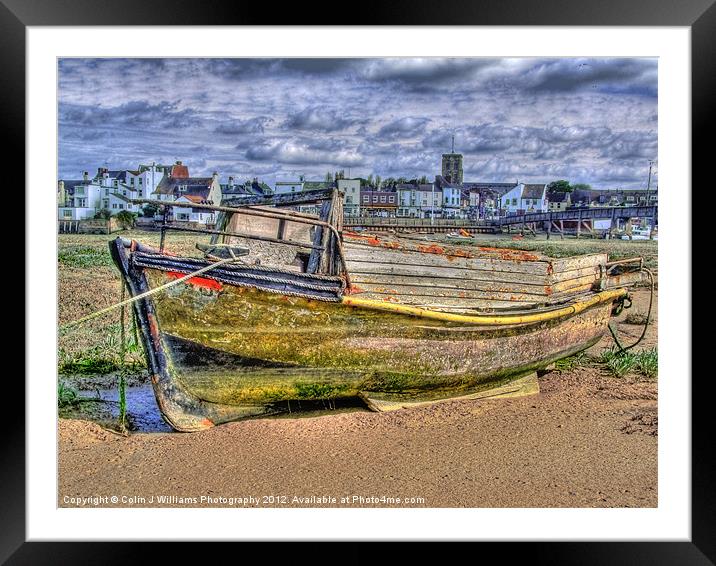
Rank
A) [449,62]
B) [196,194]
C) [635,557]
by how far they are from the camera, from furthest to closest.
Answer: [196,194] < [449,62] < [635,557]

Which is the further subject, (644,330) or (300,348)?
(644,330)

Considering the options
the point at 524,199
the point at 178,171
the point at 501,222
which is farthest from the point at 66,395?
the point at 524,199

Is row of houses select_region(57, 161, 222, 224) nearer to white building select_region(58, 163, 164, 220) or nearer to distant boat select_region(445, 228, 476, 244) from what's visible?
white building select_region(58, 163, 164, 220)

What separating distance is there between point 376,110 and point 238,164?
4.66ft

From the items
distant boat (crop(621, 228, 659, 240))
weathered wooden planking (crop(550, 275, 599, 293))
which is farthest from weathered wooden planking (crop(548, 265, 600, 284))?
distant boat (crop(621, 228, 659, 240))

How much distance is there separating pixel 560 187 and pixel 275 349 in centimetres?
325

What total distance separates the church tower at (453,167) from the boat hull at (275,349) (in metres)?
1.51

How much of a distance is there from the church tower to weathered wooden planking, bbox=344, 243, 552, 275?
30.5 inches

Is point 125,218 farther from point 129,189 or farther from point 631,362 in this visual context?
point 631,362
